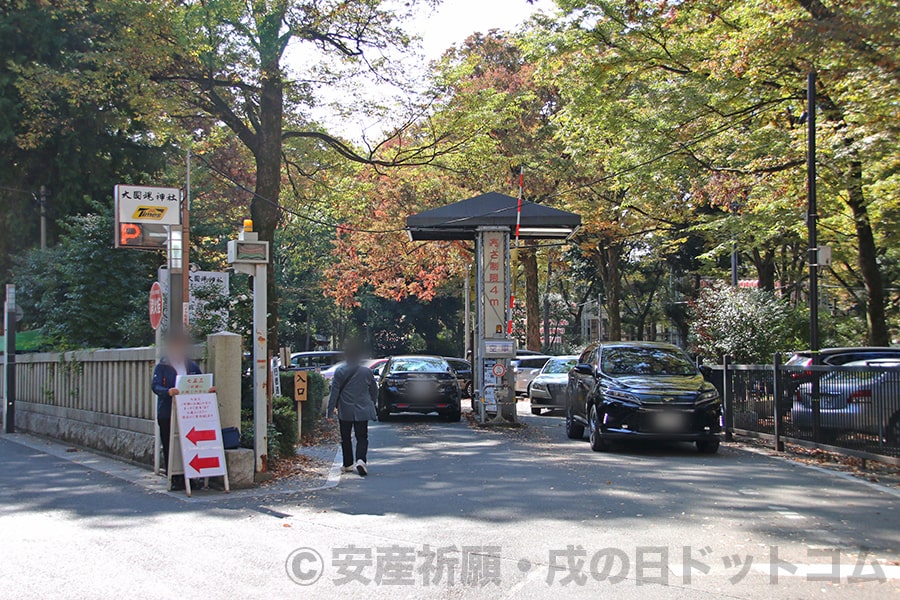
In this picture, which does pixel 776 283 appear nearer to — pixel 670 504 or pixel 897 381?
pixel 897 381

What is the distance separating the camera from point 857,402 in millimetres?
11047

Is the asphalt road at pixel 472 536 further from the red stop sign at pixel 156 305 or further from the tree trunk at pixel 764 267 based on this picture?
the tree trunk at pixel 764 267

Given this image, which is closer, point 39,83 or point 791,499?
point 791,499

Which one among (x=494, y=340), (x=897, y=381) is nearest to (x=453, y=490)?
(x=897, y=381)

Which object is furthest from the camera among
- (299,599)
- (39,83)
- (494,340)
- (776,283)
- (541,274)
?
(541,274)

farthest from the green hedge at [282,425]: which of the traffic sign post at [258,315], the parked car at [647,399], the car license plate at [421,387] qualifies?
the parked car at [647,399]

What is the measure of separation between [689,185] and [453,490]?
1685 centimetres

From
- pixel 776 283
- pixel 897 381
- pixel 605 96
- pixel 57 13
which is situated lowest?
pixel 897 381

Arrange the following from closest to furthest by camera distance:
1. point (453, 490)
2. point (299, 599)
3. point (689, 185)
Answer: point (299, 599), point (453, 490), point (689, 185)

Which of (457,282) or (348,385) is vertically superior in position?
(457,282)

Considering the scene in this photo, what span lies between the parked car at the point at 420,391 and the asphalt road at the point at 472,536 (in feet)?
22.9

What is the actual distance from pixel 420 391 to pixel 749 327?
7770mm

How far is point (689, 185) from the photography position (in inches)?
928

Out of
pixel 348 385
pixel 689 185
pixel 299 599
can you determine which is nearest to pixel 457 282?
pixel 689 185
